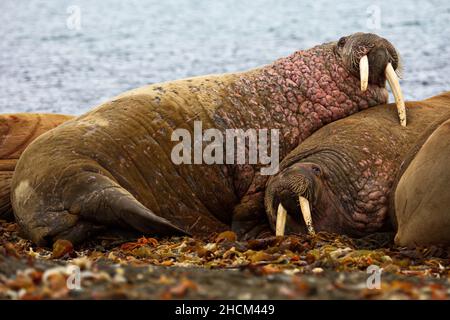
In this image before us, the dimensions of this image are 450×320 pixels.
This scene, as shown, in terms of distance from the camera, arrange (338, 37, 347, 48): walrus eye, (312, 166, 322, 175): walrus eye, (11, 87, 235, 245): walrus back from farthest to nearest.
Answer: (338, 37, 347, 48): walrus eye, (312, 166, 322, 175): walrus eye, (11, 87, 235, 245): walrus back

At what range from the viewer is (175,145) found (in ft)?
27.6

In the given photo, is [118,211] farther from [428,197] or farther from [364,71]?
[364,71]

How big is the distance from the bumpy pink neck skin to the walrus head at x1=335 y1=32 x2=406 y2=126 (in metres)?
0.10

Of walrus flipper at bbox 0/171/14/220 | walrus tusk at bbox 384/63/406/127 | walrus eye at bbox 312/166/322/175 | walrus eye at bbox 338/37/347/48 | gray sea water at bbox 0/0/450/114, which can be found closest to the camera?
walrus eye at bbox 312/166/322/175

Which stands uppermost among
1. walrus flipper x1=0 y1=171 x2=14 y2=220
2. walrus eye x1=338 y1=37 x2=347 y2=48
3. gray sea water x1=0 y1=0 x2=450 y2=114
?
walrus eye x1=338 y1=37 x2=347 y2=48

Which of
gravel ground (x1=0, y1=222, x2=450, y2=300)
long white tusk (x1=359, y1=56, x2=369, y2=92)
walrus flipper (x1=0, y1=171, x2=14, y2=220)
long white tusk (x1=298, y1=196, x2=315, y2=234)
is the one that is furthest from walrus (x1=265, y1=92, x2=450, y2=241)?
walrus flipper (x1=0, y1=171, x2=14, y2=220)

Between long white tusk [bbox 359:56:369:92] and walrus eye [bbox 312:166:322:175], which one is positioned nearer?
walrus eye [bbox 312:166:322:175]

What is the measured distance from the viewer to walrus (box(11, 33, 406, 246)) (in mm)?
7426

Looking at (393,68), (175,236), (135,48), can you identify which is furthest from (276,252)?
(135,48)

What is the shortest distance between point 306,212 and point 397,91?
5.46ft

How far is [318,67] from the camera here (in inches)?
362

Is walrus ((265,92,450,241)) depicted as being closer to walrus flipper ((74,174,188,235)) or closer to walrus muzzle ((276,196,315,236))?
walrus muzzle ((276,196,315,236))

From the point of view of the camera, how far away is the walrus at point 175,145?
743 centimetres

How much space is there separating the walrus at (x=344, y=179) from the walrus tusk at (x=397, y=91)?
0.32 ft
